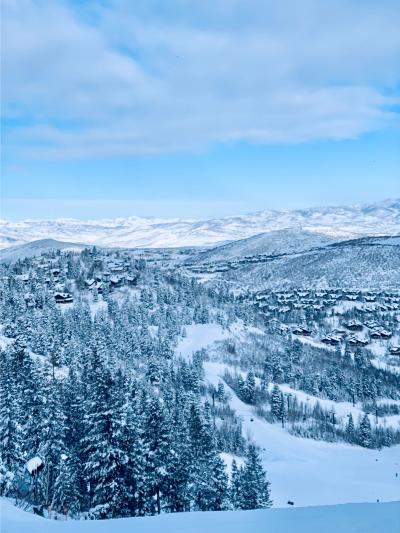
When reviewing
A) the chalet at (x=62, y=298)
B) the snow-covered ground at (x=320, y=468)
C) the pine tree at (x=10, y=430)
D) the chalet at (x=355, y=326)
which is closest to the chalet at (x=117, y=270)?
the chalet at (x=62, y=298)

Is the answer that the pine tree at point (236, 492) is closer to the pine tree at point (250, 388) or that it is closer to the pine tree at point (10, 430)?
the pine tree at point (10, 430)

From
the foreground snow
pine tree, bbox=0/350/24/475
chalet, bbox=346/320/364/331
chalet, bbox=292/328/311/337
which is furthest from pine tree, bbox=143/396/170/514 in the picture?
chalet, bbox=346/320/364/331

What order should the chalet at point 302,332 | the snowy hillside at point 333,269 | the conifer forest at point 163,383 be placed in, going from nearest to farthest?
1. the conifer forest at point 163,383
2. the chalet at point 302,332
3. the snowy hillside at point 333,269

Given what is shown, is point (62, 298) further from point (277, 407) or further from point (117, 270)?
point (277, 407)

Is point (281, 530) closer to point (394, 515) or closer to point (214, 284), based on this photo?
point (394, 515)

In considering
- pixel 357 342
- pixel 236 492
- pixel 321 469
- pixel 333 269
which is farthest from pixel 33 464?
pixel 333 269

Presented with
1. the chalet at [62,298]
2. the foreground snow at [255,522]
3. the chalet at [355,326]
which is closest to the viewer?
the foreground snow at [255,522]

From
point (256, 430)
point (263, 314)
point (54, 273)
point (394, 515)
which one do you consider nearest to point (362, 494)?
point (256, 430)

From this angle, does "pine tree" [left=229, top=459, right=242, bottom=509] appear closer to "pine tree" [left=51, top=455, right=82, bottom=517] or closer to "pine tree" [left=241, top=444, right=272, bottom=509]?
"pine tree" [left=241, top=444, right=272, bottom=509]
